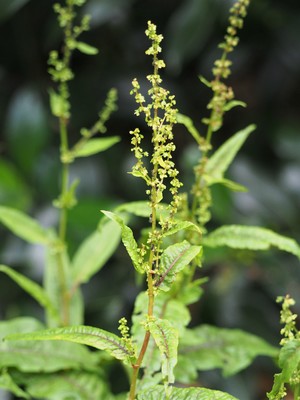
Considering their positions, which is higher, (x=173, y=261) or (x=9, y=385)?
(x=173, y=261)

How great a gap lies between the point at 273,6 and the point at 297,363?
1.59 meters

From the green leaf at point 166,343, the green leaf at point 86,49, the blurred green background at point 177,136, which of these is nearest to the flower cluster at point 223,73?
the green leaf at point 86,49

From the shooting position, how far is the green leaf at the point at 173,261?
0.86 m

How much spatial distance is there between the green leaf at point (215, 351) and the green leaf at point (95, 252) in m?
0.22

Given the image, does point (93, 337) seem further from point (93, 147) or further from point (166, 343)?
point (93, 147)

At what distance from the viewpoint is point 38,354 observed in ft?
4.00

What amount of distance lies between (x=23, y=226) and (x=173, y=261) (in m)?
0.52

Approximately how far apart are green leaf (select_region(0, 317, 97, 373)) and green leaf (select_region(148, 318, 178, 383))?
41 centimetres

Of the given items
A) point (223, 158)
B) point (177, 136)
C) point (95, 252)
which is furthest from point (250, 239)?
point (177, 136)

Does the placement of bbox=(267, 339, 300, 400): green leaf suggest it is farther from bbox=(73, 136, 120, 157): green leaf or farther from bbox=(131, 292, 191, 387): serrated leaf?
bbox=(73, 136, 120, 157): green leaf

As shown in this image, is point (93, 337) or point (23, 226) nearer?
point (93, 337)

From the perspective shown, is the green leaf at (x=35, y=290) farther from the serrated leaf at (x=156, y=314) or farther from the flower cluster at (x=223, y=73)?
the flower cluster at (x=223, y=73)

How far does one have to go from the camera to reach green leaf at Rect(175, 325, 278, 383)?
3.87ft

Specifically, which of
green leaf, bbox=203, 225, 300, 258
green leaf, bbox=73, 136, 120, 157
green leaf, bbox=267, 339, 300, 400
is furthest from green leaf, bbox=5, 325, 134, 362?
green leaf, bbox=73, 136, 120, 157
